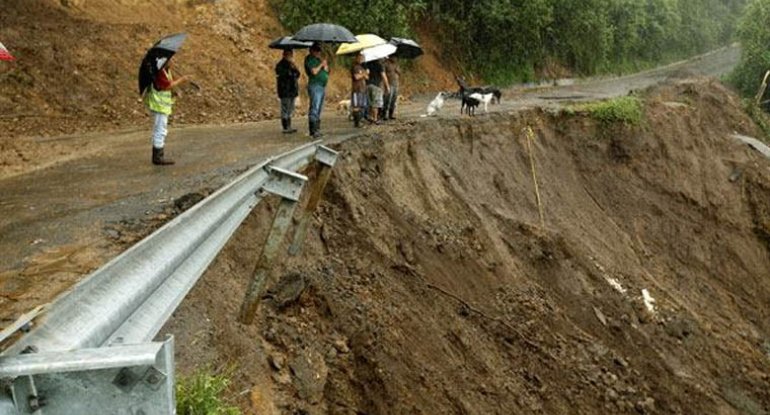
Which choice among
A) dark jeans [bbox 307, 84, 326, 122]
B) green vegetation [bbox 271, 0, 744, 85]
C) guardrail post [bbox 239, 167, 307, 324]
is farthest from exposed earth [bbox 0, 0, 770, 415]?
green vegetation [bbox 271, 0, 744, 85]

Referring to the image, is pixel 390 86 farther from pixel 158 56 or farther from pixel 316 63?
pixel 158 56

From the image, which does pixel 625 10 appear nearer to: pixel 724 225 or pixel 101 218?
pixel 724 225

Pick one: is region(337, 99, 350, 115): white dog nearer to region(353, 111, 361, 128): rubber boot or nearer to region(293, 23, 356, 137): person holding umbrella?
region(353, 111, 361, 128): rubber boot

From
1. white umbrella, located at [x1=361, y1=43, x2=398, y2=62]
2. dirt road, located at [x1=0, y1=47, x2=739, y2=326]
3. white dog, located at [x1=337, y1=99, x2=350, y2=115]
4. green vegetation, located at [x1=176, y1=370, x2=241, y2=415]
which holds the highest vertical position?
white umbrella, located at [x1=361, y1=43, x2=398, y2=62]

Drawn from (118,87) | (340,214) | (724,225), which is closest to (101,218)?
(340,214)

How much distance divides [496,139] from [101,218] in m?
9.59

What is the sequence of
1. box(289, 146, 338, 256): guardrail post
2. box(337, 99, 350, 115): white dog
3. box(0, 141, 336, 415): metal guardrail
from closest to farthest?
box(0, 141, 336, 415): metal guardrail < box(289, 146, 338, 256): guardrail post < box(337, 99, 350, 115): white dog

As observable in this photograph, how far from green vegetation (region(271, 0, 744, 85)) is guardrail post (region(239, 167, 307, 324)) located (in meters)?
16.3

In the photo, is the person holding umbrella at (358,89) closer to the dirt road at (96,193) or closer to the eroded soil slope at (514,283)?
the dirt road at (96,193)

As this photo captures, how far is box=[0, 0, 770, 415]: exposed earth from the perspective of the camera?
247 inches

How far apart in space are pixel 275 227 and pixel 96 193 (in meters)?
3.26

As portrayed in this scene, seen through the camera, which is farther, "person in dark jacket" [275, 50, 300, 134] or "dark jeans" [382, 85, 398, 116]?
"dark jeans" [382, 85, 398, 116]

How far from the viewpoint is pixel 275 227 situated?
558cm

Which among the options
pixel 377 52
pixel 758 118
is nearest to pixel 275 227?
pixel 377 52
